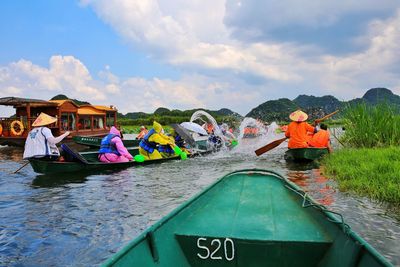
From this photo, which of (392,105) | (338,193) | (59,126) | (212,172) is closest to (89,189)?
(212,172)

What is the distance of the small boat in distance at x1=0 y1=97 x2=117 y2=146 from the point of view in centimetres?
2405

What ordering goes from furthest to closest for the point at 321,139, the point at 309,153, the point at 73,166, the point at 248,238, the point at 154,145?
1. the point at 154,145
2. the point at 321,139
3. the point at 309,153
4. the point at 73,166
5. the point at 248,238

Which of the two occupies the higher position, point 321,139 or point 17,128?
point 17,128

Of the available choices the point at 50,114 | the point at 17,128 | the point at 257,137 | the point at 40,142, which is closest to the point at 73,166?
the point at 40,142

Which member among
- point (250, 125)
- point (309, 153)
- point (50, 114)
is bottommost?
point (309, 153)

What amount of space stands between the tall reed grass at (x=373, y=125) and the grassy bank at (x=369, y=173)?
1572mm

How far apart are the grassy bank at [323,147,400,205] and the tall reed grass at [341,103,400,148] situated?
157cm

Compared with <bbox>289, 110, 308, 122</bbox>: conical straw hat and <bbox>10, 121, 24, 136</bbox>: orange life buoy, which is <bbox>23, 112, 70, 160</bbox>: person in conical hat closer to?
<bbox>289, 110, 308, 122</bbox>: conical straw hat

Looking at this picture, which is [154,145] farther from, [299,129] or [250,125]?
[250,125]

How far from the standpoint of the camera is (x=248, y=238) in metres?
3.29

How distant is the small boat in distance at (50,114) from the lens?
24047mm

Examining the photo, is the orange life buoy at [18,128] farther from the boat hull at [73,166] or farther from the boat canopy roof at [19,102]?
the boat hull at [73,166]

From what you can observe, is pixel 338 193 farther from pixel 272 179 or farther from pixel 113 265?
pixel 113 265

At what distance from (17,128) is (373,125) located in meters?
20.7
